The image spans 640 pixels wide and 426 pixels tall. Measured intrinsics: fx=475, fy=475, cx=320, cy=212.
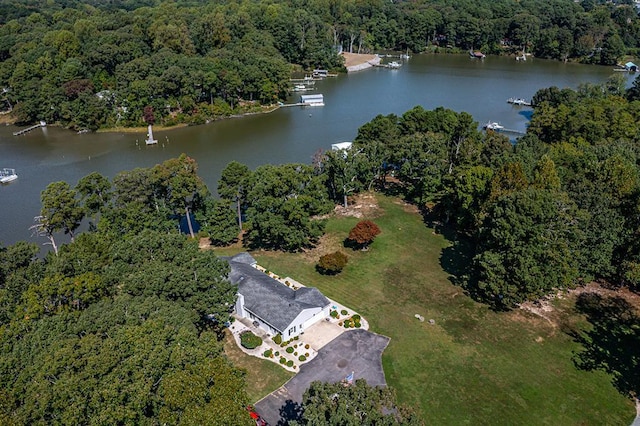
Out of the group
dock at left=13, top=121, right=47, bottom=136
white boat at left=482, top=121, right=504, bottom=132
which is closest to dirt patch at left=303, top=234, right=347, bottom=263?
white boat at left=482, top=121, right=504, bottom=132

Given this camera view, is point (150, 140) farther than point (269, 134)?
No

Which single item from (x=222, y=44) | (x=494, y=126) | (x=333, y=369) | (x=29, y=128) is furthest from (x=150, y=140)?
(x=333, y=369)

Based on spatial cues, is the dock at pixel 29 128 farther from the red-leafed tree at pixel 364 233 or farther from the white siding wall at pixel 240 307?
the red-leafed tree at pixel 364 233

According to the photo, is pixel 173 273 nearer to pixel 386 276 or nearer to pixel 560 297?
pixel 386 276

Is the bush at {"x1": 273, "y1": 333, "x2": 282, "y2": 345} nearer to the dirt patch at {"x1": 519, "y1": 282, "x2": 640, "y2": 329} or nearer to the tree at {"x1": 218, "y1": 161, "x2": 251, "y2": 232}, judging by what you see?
the tree at {"x1": 218, "y1": 161, "x2": 251, "y2": 232}

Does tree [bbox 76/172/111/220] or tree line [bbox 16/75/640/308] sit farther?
tree [bbox 76/172/111/220]

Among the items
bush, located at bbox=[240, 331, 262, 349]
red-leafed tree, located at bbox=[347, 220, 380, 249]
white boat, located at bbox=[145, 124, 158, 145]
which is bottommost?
bush, located at bbox=[240, 331, 262, 349]

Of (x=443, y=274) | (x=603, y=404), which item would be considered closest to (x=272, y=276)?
(x=443, y=274)
